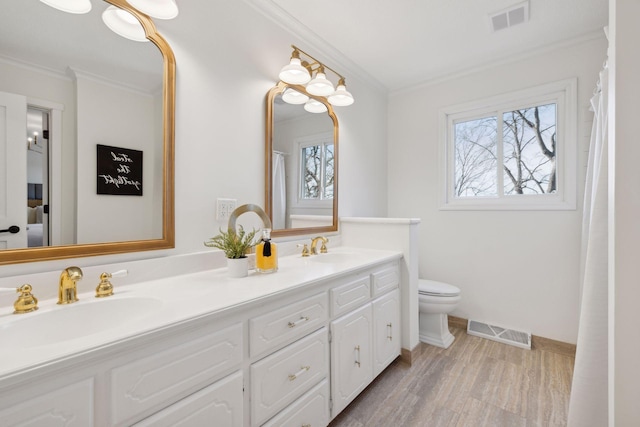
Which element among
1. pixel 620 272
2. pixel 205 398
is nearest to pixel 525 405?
pixel 620 272

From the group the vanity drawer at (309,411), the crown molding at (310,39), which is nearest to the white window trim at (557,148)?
the crown molding at (310,39)

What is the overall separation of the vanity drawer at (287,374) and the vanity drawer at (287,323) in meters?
0.04

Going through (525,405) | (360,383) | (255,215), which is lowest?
(525,405)

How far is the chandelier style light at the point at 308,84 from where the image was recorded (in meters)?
1.74

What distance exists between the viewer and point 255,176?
1.76 meters

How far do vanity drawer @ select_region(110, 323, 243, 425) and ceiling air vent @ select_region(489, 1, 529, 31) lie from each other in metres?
2.52

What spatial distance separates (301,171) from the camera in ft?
6.87

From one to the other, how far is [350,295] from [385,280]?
44 centimetres

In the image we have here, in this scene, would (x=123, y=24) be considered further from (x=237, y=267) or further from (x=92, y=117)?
(x=237, y=267)

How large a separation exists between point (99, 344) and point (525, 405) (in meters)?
2.16

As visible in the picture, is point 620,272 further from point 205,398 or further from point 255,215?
point 255,215

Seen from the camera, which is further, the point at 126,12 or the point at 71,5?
the point at 126,12

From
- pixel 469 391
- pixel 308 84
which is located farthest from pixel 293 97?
pixel 469 391

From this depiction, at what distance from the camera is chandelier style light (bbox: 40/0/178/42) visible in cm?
110
